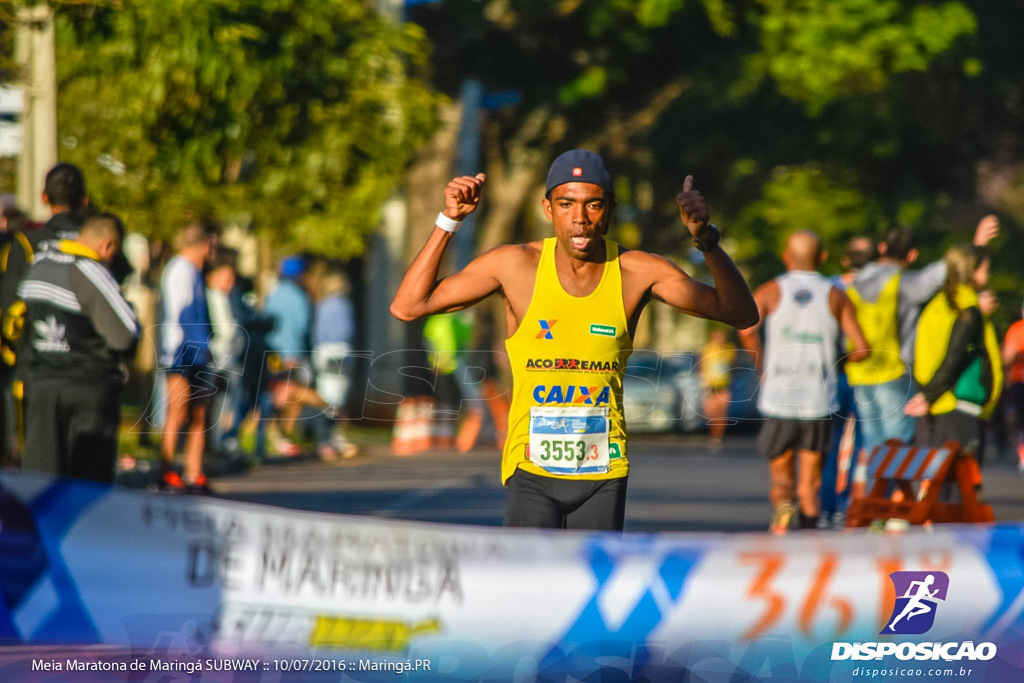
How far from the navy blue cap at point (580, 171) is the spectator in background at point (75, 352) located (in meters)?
2.88

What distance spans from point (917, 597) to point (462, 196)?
1788 mm

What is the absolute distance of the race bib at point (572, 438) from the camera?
588cm

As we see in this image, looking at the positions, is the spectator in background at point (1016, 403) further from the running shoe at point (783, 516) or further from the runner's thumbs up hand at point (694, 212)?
the runner's thumbs up hand at point (694, 212)

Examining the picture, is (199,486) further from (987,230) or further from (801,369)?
(987,230)

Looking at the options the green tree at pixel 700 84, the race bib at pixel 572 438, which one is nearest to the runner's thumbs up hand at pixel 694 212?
the race bib at pixel 572 438

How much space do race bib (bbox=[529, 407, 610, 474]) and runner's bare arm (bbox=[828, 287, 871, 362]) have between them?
538 cm

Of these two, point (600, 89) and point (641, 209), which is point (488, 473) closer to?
point (600, 89)

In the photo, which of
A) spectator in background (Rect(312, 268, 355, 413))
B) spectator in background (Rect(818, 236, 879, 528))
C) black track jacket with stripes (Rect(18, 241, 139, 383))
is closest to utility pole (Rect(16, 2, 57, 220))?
spectator in background (Rect(312, 268, 355, 413))

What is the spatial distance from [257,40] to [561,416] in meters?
10.4

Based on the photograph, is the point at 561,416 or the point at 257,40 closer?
the point at 561,416

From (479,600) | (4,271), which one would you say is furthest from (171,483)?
(479,600)

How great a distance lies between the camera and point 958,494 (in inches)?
398

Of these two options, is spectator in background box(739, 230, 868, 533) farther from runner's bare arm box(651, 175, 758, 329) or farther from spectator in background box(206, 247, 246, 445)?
spectator in background box(206, 247, 246, 445)

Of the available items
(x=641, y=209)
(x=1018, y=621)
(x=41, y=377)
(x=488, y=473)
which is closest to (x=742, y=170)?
(x=641, y=209)
